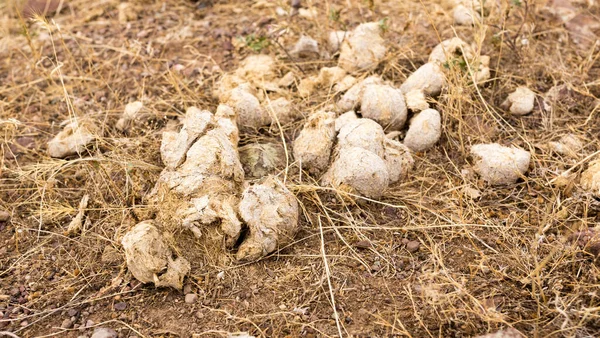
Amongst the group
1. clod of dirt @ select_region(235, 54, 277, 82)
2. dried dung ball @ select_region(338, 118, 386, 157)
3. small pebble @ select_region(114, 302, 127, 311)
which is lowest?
small pebble @ select_region(114, 302, 127, 311)

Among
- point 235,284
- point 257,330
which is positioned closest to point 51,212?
point 235,284

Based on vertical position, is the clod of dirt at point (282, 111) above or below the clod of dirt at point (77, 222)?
above

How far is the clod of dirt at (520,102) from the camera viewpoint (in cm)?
279

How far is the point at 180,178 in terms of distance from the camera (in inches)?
87.2

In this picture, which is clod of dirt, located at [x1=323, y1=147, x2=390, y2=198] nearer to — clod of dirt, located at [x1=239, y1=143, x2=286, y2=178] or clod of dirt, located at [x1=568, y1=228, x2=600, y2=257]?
clod of dirt, located at [x1=239, y1=143, x2=286, y2=178]

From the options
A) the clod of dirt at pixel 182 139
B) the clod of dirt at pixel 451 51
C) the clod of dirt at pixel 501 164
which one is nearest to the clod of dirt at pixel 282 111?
the clod of dirt at pixel 182 139

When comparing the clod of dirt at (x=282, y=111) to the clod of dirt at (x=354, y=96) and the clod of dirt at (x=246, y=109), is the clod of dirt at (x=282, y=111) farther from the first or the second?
the clod of dirt at (x=354, y=96)

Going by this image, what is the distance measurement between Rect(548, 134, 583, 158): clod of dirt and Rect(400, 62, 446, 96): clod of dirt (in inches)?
22.7

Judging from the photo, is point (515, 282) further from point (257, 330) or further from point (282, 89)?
point (282, 89)

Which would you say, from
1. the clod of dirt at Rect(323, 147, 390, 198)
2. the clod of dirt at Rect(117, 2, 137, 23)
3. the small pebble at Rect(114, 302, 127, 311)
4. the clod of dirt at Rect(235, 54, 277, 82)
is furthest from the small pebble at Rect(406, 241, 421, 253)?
the clod of dirt at Rect(117, 2, 137, 23)

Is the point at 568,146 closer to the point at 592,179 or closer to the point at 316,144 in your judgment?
the point at 592,179

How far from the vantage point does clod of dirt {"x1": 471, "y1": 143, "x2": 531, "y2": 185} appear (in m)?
2.46

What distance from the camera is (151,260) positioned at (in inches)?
81.4

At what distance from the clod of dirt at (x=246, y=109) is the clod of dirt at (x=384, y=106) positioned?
0.49m
